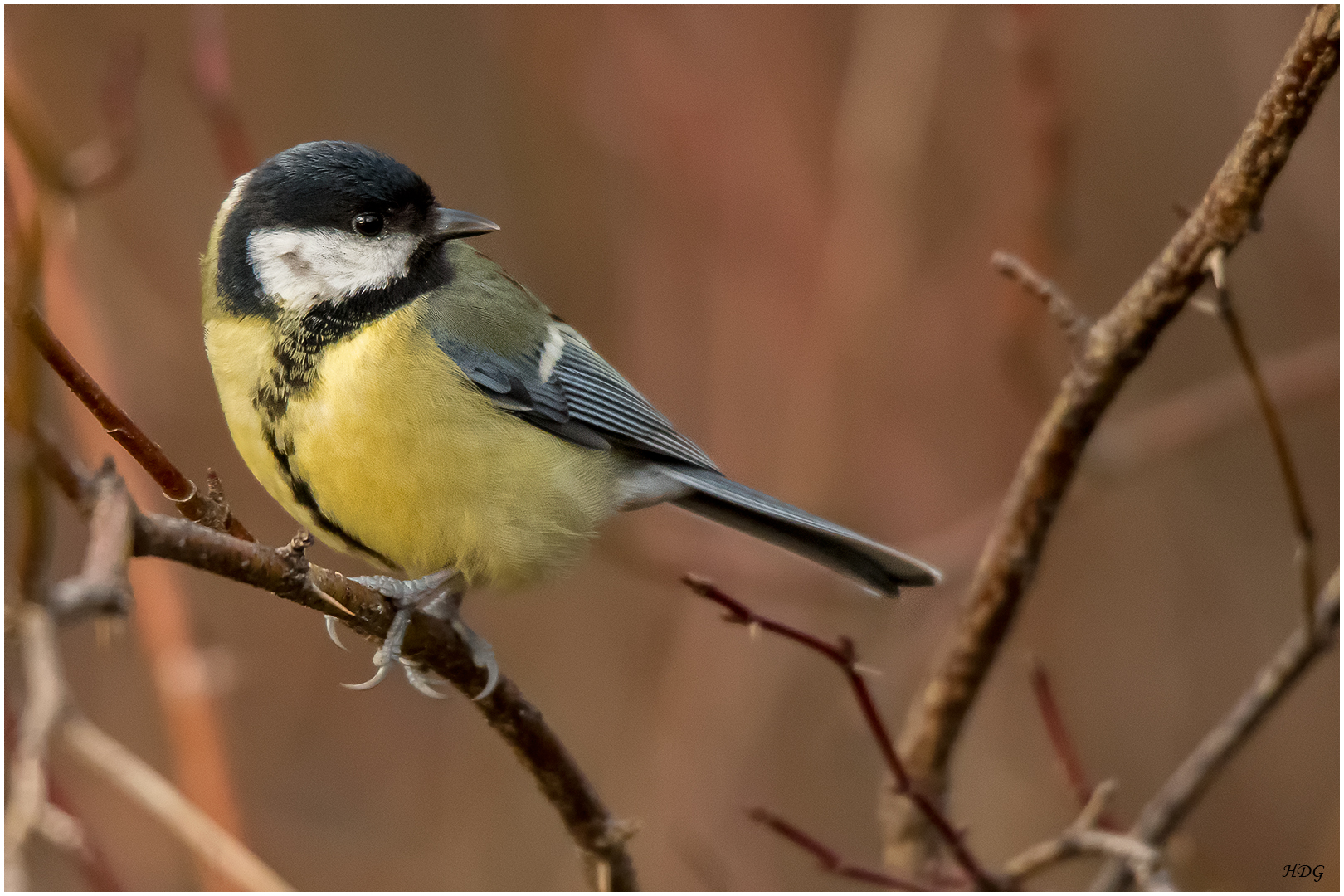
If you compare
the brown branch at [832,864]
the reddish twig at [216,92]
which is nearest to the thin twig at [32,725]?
the brown branch at [832,864]

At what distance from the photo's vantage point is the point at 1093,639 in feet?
12.9

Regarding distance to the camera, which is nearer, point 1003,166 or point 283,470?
point 283,470

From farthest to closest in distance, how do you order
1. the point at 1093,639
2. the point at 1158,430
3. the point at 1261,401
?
the point at 1093,639
the point at 1158,430
the point at 1261,401

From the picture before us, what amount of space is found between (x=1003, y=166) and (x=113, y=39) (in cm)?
303

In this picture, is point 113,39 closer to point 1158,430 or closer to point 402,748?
point 402,748

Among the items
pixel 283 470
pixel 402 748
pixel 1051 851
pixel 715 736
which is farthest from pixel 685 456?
pixel 402 748

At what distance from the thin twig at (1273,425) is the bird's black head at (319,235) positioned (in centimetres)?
145

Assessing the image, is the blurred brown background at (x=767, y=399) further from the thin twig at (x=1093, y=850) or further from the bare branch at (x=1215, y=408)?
the thin twig at (x=1093, y=850)

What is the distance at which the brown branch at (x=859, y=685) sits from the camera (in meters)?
1.52

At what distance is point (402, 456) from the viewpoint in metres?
2.08

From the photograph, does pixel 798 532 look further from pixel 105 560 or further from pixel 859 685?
pixel 105 560

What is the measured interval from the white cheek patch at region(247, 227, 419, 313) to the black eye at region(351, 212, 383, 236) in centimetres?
1

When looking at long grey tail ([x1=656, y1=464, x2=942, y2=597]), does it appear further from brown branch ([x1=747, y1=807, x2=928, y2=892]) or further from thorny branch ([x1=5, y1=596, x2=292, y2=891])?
thorny branch ([x1=5, y1=596, x2=292, y2=891])

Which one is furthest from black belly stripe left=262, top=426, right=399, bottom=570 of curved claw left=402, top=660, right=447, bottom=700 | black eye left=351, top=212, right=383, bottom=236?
black eye left=351, top=212, right=383, bottom=236
